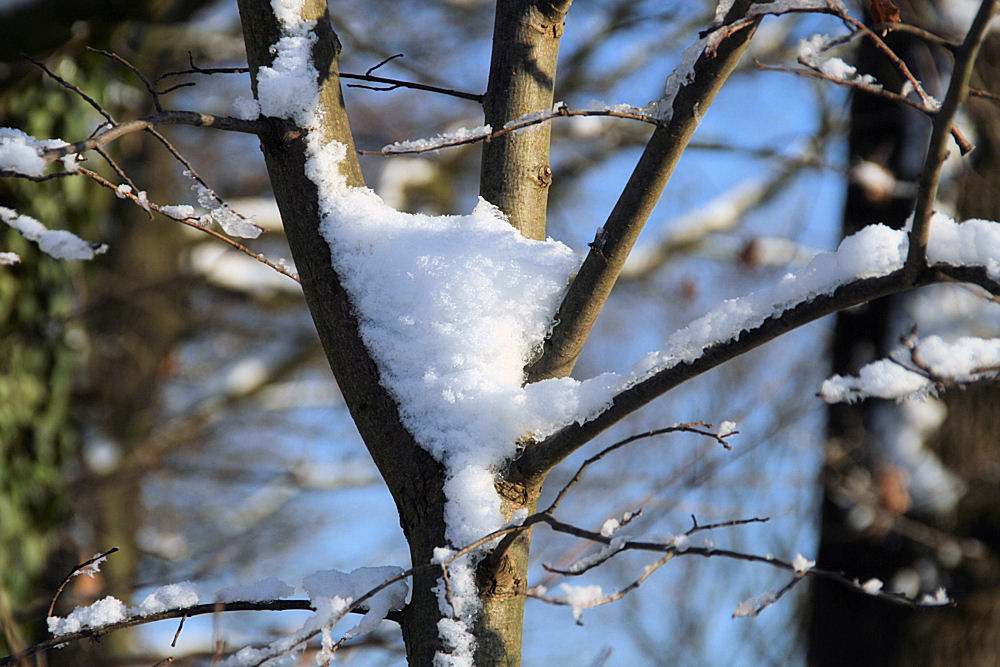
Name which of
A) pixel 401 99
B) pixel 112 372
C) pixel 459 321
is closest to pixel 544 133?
pixel 459 321

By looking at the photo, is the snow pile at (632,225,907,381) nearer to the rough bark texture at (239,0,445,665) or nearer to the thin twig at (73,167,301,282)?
the rough bark texture at (239,0,445,665)

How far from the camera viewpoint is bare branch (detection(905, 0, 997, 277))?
0.66 m

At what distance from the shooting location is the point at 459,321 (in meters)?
1.04

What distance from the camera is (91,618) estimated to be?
98 centimetres

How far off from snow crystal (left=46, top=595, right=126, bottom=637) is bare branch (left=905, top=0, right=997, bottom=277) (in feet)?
3.70

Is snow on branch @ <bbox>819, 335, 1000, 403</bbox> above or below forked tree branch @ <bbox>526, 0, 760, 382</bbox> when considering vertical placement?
below

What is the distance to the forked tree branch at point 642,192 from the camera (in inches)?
37.9

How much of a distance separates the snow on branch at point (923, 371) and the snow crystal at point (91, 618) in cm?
104

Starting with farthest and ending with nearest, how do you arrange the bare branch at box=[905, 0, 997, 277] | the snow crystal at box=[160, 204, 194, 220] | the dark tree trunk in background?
the dark tree trunk in background, the snow crystal at box=[160, 204, 194, 220], the bare branch at box=[905, 0, 997, 277]

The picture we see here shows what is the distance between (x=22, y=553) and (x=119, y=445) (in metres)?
2.16

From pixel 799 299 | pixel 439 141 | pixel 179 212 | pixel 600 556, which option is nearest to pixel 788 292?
pixel 799 299

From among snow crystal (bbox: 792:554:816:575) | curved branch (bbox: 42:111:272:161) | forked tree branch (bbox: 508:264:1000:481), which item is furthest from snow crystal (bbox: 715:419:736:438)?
curved branch (bbox: 42:111:272:161)

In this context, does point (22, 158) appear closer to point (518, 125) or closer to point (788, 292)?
point (518, 125)

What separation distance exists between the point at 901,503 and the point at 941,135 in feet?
9.39
